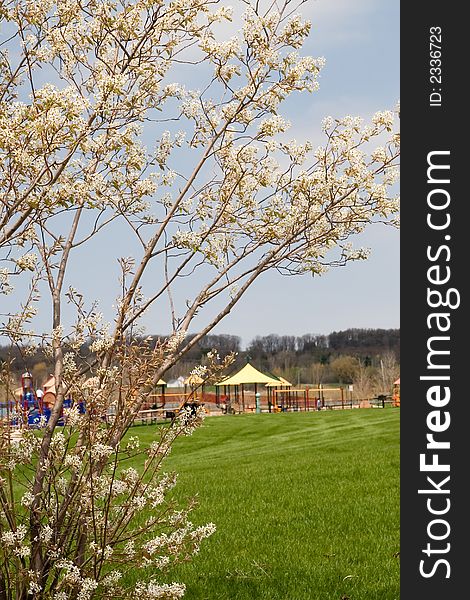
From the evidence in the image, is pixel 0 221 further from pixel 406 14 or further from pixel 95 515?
pixel 406 14

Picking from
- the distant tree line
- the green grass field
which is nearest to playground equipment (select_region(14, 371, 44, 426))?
the green grass field

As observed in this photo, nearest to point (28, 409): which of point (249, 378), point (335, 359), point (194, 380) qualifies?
point (194, 380)

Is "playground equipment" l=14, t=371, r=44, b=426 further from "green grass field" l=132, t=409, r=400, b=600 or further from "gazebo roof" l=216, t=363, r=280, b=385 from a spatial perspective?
"gazebo roof" l=216, t=363, r=280, b=385

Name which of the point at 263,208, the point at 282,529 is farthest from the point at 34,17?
the point at 282,529

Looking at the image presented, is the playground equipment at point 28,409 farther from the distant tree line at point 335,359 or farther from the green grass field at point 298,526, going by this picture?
the distant tree line at point 335,359

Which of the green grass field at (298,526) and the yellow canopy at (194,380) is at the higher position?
the yellow canopy at (194,380)

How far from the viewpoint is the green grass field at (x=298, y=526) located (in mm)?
4871

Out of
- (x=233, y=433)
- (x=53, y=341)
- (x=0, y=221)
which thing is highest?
(x=0, y=221)

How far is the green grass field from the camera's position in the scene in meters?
4.87

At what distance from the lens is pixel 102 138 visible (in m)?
3.96

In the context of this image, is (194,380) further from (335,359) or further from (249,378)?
(335,359)

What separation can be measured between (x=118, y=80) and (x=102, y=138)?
550 millimetres

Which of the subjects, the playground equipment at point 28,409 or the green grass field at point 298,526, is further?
the green grass field at point 298,526

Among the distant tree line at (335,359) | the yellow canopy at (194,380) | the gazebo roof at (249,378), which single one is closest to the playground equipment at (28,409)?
the yellow canopy at (194,380)
